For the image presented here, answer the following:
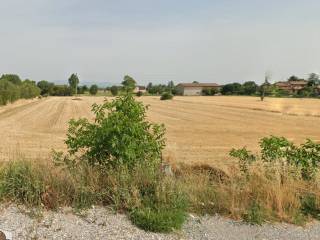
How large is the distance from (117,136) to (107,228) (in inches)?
70.0

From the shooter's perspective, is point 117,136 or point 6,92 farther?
point 6,92

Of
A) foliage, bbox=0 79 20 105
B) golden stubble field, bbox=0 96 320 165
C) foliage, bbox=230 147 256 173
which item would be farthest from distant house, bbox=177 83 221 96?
foliage, bbox=230 147 256 173

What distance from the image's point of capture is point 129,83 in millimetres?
6875

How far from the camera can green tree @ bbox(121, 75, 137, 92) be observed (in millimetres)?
6692

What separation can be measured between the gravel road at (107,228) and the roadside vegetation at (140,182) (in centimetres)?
16

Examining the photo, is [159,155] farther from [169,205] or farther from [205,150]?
[205,150]

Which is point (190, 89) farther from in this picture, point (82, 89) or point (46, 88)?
point (46, 88)

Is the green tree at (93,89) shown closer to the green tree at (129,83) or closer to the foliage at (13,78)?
the foliage at (13,78)

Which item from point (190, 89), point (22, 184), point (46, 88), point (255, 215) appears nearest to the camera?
point (255, 215)

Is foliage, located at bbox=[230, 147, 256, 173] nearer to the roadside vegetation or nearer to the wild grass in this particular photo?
the roadside vegetation

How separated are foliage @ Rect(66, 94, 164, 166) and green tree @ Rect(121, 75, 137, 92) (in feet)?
0.77

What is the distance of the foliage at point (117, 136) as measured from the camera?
5887mm

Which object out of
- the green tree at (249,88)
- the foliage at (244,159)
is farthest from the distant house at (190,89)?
the foliage at (244,159)

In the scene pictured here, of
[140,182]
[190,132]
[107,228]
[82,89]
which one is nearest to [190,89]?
[82,89]
